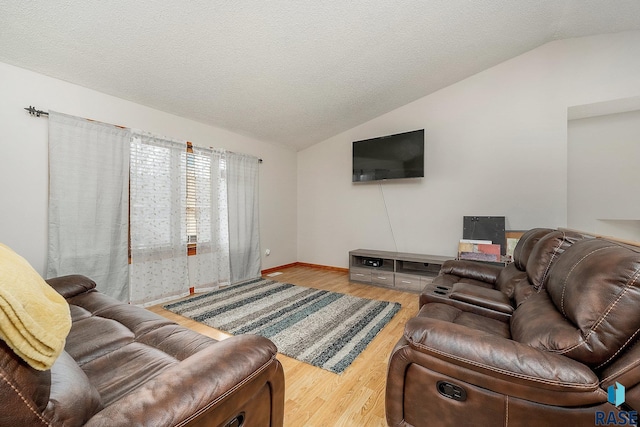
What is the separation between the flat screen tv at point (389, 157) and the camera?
360 centimetres

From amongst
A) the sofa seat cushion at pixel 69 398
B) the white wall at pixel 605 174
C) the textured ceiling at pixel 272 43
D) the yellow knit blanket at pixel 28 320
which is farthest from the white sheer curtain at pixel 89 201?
the white wall at pixel 605 174

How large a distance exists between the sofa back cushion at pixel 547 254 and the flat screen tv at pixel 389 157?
2.05m

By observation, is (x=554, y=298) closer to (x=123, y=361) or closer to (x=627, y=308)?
(x=627, y=308)

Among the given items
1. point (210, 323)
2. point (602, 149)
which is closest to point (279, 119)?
point (210, 323)

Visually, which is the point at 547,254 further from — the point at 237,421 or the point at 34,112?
the point at 34,112

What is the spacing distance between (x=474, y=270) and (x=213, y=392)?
95.4 inches

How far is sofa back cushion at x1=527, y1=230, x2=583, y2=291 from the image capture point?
1.56 meters

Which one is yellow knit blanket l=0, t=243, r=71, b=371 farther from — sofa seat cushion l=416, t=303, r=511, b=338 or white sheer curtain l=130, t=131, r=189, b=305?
white sheer curtain l=130, t=131, r=189, b=305

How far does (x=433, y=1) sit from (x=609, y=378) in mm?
2660

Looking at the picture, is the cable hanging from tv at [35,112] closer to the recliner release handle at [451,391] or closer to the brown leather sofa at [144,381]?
the brown leather sofa at [144,381]

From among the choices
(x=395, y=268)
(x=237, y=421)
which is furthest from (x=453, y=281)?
(x=237, y=421)

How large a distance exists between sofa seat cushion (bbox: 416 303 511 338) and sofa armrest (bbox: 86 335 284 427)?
1.03 metres

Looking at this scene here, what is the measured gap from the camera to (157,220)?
9.80 ft

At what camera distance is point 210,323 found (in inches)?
96.7
